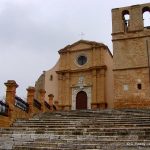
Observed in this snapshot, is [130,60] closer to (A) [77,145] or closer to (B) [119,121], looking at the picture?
(B) [119,121]

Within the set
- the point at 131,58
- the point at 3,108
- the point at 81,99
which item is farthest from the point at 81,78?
the point at 3,108

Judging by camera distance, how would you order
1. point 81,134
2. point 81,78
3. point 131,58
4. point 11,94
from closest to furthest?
point 81,134
point 11,94
point 131,58
point 81,78

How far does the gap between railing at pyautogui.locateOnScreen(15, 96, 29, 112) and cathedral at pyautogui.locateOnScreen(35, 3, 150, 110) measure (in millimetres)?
7786

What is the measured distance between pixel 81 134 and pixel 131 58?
43.3ft

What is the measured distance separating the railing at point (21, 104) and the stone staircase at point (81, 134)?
1.24 meters

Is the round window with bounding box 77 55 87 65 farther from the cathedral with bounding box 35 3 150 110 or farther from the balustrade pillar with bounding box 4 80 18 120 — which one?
the balustrade pillar with bounding box 4 80 18 120

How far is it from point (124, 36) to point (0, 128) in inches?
558

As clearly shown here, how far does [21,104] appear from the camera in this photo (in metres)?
16.0

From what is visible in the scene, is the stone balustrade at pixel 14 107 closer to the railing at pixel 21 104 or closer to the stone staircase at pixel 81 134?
the railing at pixel 21 104

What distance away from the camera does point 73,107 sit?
2669 cm

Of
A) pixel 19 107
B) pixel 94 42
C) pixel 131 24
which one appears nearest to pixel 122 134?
pixel 19 107

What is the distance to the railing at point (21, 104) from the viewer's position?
1526cm

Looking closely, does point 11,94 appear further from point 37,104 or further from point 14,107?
point 37,104

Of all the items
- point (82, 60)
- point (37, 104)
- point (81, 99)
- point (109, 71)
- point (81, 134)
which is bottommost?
point (81, 134)
